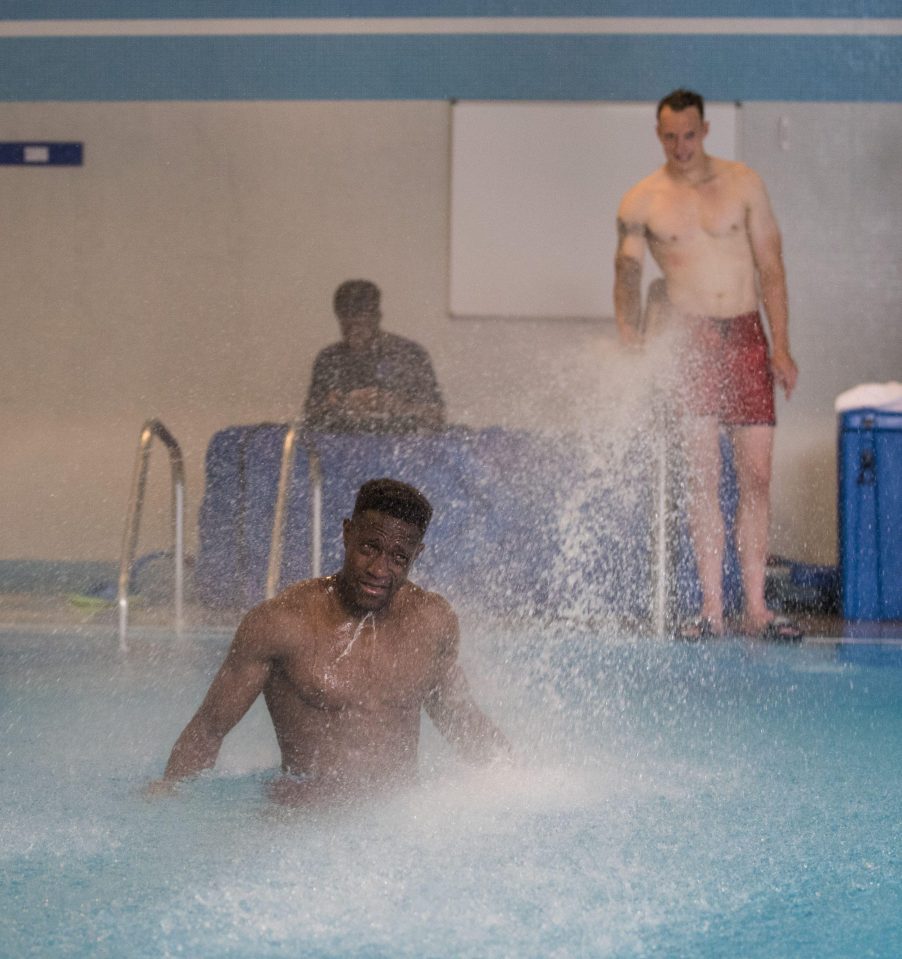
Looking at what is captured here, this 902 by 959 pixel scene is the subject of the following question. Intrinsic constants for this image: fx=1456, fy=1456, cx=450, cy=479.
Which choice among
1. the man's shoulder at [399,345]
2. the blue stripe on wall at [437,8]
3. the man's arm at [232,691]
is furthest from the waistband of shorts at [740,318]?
the man's arm at [232,691]

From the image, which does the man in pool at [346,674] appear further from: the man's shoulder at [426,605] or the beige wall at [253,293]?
the beige wall at [253,293]

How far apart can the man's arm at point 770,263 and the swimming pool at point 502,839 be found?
1.72 m

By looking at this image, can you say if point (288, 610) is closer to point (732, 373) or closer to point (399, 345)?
point (732, 373)

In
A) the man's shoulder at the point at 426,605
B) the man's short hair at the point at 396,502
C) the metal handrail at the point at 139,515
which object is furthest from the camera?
the metal handrail at the point at 139,515

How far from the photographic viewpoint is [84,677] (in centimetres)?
523

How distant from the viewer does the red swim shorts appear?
19.6 feet

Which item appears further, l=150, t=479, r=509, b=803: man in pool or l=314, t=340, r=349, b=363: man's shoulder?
l=314, t=340, r=349, b=363: man's shoulder

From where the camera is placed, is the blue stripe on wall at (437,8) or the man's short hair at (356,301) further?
the blue stripe on wall at (437,8)

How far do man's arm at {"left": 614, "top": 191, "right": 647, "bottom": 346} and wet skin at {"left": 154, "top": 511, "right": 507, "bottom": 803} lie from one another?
325 cm

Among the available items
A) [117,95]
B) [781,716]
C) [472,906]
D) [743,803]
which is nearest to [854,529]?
[781,716]

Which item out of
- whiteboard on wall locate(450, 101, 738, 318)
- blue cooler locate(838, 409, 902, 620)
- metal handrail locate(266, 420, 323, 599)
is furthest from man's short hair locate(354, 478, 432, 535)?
whiteboard on wall locate(450, 101, 738, 318)

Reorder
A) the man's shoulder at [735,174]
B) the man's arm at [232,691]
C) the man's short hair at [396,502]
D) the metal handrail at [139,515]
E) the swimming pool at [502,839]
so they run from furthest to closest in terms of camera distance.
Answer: the man's shoulder at [735,174], the metal handrail at [139,515], the man's arm at [232,691], the man's short hair at [396,502], the swimming pool at [502,839]

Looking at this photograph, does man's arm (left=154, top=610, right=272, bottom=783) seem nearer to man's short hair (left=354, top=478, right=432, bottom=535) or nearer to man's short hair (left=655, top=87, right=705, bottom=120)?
man's short hair (left=354, top=478, right=432, bottom=535)

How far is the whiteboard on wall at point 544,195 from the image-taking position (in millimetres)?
8406
